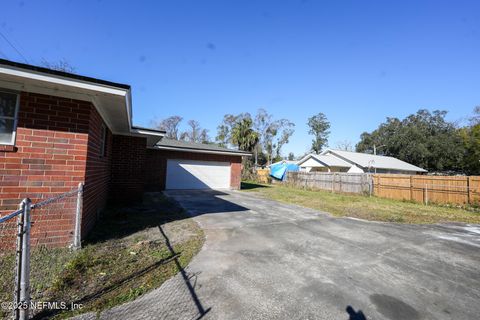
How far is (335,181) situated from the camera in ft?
60.1

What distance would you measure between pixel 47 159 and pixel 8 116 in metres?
0.85

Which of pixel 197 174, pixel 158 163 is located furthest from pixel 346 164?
pixel 158 163

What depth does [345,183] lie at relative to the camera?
17625 mm

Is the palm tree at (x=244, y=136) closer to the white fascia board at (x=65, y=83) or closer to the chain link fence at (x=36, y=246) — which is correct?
the white fascia board at (x=65, y=83)

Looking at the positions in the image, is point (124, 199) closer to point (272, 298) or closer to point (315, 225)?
point (315, 225)

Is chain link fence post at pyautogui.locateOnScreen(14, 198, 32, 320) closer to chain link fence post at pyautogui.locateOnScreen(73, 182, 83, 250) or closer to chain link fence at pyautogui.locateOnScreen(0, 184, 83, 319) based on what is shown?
chain link fence at pyautogui.locateOnScreen(0, 184, 83, 319)

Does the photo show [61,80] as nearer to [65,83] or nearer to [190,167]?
[65,83]

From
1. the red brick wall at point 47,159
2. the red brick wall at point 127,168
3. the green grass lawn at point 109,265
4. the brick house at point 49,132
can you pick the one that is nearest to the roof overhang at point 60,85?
the brick house at point 49,132

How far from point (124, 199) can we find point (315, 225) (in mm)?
6900

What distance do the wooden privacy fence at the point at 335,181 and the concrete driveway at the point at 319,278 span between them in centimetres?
1033

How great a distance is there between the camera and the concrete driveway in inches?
108

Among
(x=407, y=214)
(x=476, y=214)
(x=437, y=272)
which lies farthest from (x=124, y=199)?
(x=476, y=214)

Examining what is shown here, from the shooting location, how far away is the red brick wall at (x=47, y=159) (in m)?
3.87

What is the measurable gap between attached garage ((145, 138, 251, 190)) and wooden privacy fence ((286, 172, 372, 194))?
6642 mm
